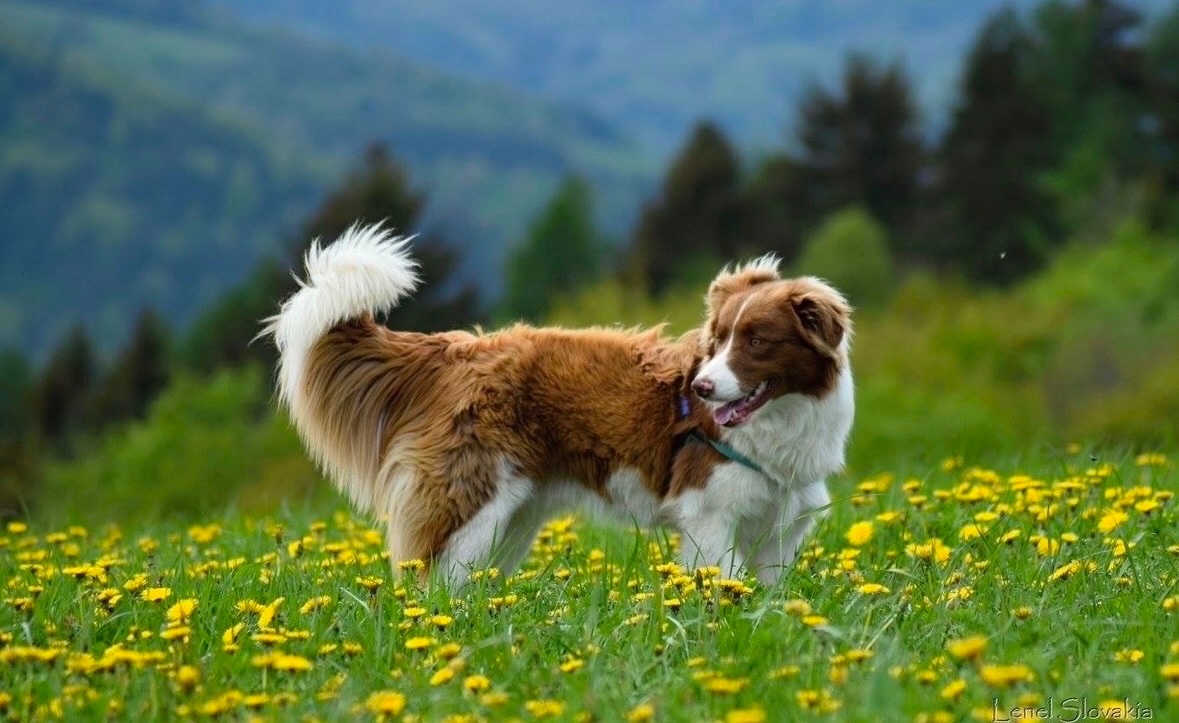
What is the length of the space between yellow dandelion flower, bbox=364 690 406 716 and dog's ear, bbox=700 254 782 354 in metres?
3.08

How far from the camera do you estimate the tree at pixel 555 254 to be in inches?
2785

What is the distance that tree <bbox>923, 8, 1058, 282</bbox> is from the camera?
55.8 meters

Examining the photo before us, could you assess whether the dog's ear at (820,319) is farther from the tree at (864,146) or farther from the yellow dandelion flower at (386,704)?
the tree at (864,146)

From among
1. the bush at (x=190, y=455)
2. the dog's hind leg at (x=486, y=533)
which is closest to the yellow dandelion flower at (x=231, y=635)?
the dog's hind leg at (x=486, y=533)

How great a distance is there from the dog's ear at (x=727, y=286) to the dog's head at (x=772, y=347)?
0.08 m

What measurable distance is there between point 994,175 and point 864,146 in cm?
539

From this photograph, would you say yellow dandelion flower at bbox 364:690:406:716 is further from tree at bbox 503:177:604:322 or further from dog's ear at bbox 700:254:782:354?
tree at bbox 503:177:604:322

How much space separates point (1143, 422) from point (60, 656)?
31.6 metres

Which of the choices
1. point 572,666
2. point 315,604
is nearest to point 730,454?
point 315,604

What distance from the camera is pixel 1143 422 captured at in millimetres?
32688

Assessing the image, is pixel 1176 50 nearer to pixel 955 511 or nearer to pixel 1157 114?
pixel 1157 114

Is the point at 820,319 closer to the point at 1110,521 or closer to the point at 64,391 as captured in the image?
the point at 1110,521

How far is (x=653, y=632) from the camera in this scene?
4871 millimetres

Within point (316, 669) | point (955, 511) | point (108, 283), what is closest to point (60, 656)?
point (316, 669)
